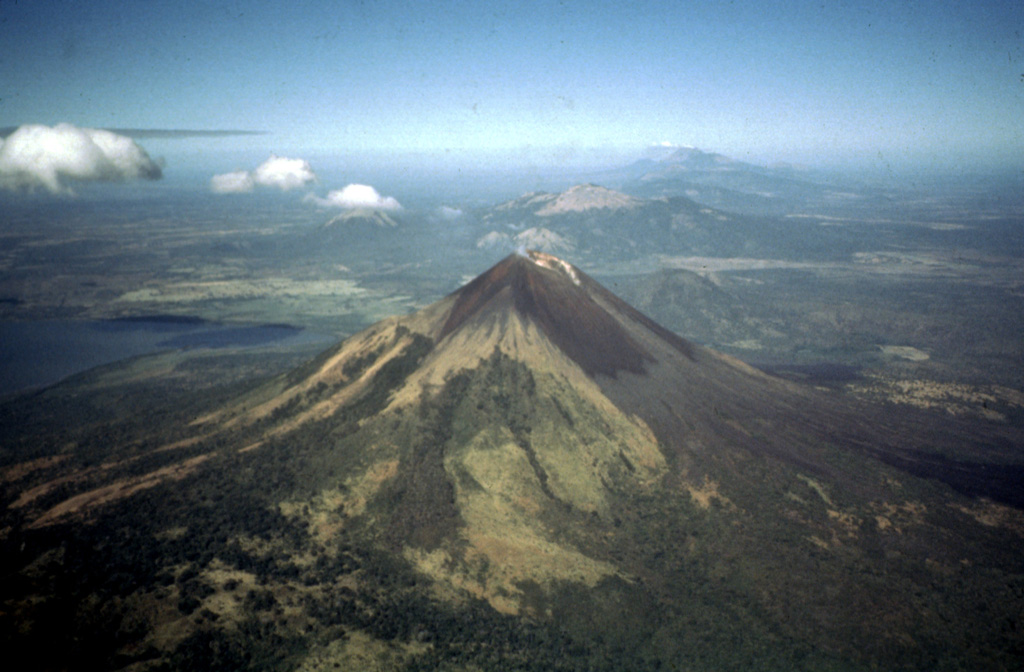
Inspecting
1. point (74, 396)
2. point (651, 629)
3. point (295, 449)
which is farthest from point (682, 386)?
point (74, 396)

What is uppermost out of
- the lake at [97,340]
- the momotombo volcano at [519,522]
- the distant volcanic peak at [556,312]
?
the distant volcanic peak at [556,312]

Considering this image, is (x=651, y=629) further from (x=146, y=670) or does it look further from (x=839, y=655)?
(x=146, y=670)

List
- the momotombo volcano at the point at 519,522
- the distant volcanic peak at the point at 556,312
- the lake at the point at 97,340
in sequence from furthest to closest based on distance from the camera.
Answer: the lake at the point at 97,340 → the distant volcanic peak at the point at 556,312 → the momotombo volcano at the point at 519,522

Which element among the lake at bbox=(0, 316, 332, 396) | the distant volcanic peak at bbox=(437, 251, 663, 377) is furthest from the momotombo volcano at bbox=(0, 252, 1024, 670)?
the lake at bbox=(0, 316, 332, 396)

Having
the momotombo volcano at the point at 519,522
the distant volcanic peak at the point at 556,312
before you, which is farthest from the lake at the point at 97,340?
the distant volcanic peak at the point at 556,312

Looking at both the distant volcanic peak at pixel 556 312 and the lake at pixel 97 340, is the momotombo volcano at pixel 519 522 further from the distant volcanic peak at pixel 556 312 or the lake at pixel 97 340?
the lake at pixel 97 340

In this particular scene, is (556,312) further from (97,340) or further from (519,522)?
(97,340)

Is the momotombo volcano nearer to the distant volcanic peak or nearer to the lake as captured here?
the distant volcanic peak
